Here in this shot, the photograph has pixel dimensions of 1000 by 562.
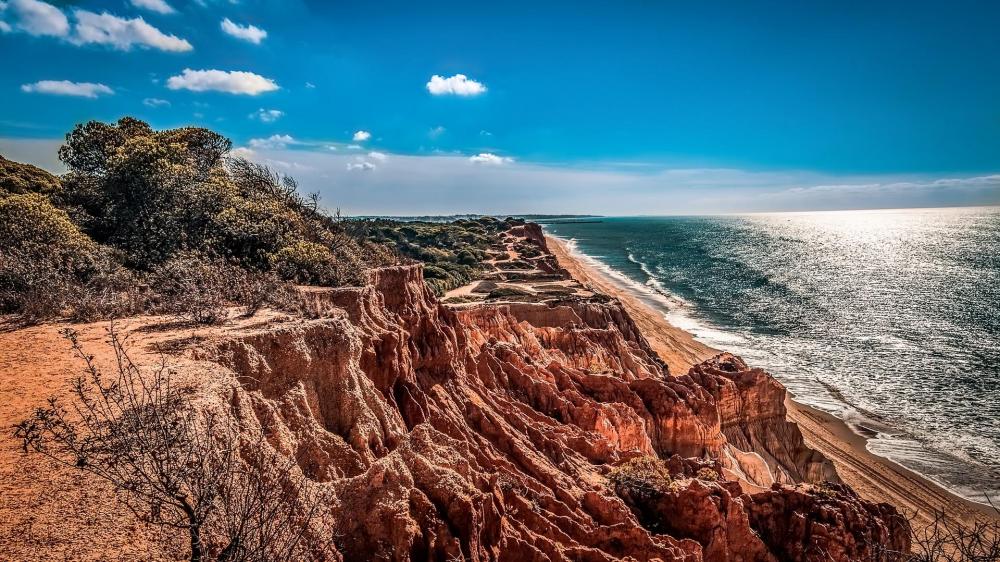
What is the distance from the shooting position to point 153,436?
8094 millimetres

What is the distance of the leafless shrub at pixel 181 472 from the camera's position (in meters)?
7.18

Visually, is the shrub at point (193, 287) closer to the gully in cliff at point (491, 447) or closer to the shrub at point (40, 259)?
the gully in cliff at point (491, 447)

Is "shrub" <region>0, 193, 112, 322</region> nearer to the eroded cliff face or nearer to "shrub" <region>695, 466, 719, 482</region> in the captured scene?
the eroded cliff face

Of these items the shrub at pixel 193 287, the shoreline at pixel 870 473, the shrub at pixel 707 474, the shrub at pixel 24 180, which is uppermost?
the shrub at pixel 24 180

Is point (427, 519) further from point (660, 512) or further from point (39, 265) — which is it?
point (39, 265)

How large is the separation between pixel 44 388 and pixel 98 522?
4.23 metres

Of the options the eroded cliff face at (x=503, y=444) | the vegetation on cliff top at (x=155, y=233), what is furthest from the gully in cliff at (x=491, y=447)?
the vegetation on cliff top at (x=155, y=233)

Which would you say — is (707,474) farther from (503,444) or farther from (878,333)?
(878,333)

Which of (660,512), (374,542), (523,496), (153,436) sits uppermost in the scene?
(153,436)

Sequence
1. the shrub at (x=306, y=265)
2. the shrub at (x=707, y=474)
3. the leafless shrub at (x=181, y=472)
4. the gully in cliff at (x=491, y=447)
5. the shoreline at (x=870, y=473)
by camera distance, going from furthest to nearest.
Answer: the shoreline at (x=870, y=473) → the shrub at (x=306, y=265) → the shrub at (x=707, y=474) → the gully in cliff at (x=491, y=447) → the leafless shrub at (x=181, y=472)

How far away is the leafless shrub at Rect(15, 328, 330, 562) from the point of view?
7180mm

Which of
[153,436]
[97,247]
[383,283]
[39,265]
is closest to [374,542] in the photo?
[153,436]

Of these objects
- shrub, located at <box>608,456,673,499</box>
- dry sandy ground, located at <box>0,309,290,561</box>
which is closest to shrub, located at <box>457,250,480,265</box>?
shrub, located at <box>608,456,673,499</box>

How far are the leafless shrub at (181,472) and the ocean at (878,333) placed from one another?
35032mm
